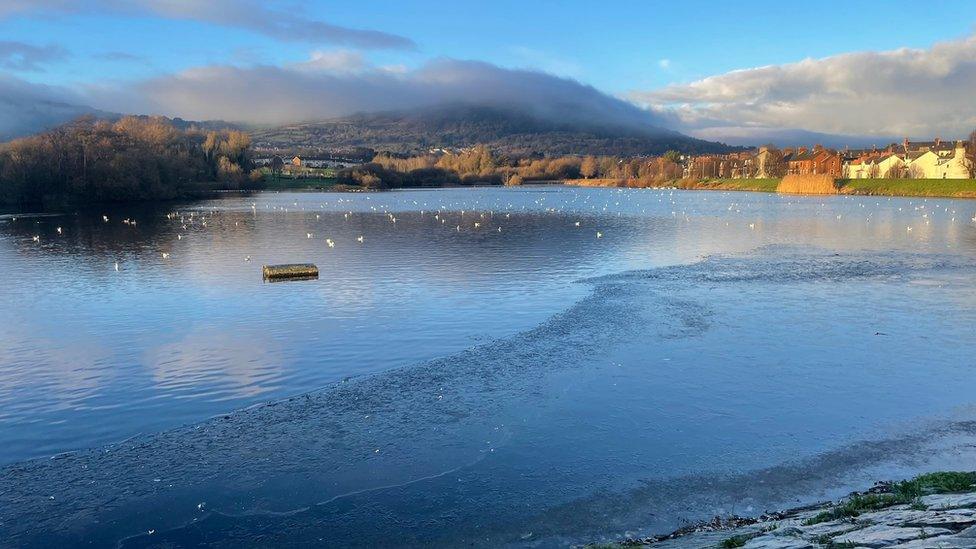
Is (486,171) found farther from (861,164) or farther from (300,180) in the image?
(861,164)

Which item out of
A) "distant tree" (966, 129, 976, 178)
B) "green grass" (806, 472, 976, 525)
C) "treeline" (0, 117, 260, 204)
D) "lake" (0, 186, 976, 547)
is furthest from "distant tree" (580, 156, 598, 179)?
"green grass" (806, 472, 976, 525)

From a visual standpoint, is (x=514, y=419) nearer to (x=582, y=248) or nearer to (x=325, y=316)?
(x=325, y=316)

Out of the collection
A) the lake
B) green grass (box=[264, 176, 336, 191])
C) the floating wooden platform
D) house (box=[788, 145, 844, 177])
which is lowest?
the lake

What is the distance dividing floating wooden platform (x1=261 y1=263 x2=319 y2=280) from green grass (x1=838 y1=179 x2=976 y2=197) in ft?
246

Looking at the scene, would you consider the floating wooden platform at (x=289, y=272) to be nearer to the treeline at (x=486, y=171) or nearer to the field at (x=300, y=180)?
the field at (x=300, y=180)

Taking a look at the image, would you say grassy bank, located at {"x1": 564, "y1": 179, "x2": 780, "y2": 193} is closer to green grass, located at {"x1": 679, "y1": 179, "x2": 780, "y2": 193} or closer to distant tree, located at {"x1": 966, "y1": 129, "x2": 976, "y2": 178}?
green grass, located at {"x1": 679, "y1": 179, "x2": 780, "y2": 193}

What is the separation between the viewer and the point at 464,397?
37.7ft

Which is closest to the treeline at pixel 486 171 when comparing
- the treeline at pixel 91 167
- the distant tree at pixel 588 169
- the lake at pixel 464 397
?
the distant tree at pixel 588 169

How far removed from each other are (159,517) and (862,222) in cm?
4582

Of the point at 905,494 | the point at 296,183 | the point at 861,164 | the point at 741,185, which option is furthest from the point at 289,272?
the point at 861,164

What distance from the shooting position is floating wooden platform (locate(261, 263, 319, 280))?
2350 cm

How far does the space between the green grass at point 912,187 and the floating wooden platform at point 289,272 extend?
7483 cm

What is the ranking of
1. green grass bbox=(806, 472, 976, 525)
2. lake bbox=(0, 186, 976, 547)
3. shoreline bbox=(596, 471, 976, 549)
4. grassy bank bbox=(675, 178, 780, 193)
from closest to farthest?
1. shoreline bbox=(596, 471, 976, 549)
2. green grass bbox=(806, 472, 976, 525)
3. lake bbox=(0, 186, 976, 547)
4. grassy bank bbox=(675, 178, 780, 193)

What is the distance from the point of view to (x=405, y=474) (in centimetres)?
874
